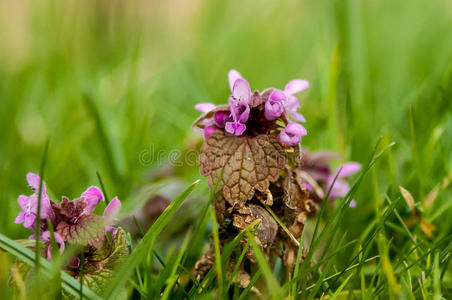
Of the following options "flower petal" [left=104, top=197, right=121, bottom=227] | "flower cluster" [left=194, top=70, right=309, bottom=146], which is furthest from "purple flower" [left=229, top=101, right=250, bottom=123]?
"flower petal" [left=104, top=197, right=121, bottom=227]

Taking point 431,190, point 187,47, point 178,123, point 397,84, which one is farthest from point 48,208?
point 187,47

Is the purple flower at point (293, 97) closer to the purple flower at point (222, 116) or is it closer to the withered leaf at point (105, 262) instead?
the purple flower at point (222, 116)

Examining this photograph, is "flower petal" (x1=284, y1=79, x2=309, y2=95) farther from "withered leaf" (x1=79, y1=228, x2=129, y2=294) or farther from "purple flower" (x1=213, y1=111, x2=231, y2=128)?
"withered leaf" (x1=79, y1=228, x2=129, y2=294)

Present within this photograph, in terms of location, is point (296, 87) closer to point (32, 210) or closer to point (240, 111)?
point (240, 111)

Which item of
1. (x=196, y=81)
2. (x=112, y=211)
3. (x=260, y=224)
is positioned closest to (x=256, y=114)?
(x=260, y=224)

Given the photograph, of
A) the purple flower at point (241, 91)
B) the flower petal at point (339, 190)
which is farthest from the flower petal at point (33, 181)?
the flower petal at point (339, 190)

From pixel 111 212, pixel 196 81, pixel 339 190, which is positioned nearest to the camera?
pixel 111 212
